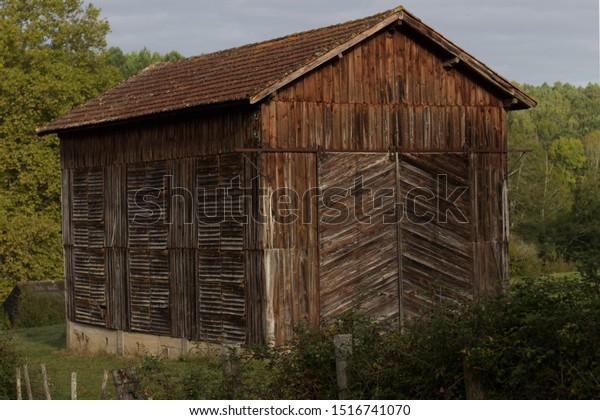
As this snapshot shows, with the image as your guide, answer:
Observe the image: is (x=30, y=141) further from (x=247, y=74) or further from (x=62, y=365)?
(x=247, y=74)

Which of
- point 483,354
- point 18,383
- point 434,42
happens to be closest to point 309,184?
point 434,42

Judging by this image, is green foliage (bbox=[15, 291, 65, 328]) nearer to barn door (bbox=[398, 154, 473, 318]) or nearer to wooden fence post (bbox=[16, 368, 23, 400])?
barn door (bbox=[398, 154, 473, 318])

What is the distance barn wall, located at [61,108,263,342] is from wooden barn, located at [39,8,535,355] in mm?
46

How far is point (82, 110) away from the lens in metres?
28.0

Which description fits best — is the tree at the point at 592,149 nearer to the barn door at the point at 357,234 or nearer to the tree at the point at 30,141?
the tree at the point at 30,141

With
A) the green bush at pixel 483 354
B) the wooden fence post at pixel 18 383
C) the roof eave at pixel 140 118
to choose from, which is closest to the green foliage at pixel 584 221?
the roof eave at pixel 140 118

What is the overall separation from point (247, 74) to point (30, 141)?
83.8ft

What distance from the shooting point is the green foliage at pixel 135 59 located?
84.5 metres

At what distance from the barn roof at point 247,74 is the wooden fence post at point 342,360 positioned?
8430mm

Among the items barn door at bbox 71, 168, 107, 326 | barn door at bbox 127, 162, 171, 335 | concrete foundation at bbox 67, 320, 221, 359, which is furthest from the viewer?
barn door at bbox 71, 168, 107, 326

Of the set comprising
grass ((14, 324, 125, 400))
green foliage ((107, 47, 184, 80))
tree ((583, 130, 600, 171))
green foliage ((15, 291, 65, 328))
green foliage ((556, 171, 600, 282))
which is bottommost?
green foliage ((15, 291, 65, 328))

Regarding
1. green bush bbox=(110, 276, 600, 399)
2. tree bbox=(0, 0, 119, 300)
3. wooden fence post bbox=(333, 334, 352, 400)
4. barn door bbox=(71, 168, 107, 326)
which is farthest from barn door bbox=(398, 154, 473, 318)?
tree bbox=(0, 0, 119, 300)

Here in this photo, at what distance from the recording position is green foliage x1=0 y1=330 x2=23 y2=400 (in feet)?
55.4

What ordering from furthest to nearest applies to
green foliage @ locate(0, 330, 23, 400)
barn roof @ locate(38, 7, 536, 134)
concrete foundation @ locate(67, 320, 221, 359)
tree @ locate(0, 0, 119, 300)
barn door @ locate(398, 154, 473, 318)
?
tree @ locate(0, 0, 119, 300), concrete foundation @ locate(67, 320, 221, 359), barn door @ locate(398, 154, 473, 318), barn roof @ locate(38, 7, 536, 134), green foliage @ locate(0, 330, 23, 400)
